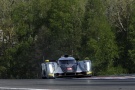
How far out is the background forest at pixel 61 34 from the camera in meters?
58.2

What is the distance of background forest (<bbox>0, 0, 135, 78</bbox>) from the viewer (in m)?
58.2

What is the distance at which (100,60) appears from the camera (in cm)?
5812

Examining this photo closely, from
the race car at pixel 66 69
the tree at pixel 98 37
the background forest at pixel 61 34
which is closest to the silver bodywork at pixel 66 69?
the race car at pixel 66 69

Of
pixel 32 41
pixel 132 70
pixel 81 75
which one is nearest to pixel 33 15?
pixel 32 41

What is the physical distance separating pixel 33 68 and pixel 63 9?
10113 mm

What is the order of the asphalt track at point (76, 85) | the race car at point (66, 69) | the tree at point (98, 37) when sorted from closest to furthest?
the asphalt track at point (76, 85) → the race car at point (66, 69) → the tree at point (98, 37)

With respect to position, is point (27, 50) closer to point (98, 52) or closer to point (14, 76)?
point (14, 76)

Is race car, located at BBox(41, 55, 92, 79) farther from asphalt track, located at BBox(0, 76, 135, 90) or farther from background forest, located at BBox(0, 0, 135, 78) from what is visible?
background forest, located at BBox(0, 0, 135, 78)

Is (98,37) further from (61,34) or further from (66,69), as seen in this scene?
(66,69)

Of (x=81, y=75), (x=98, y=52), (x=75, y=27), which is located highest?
(x=75, y=27)

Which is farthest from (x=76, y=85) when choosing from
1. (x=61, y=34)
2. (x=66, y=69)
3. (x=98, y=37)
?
(x=98, y=37)

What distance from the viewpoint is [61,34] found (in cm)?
5803

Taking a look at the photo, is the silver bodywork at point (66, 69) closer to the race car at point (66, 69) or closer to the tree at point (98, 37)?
the race car at point (66, 69)

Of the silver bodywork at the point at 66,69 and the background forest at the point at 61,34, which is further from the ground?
the background forest at the point at 61,34
